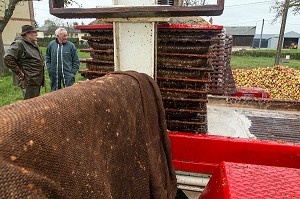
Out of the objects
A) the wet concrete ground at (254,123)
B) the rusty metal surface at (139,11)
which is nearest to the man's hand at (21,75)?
the rusty metal surface at (139,11)

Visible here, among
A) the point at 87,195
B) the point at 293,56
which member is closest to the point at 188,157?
the point at 87,195

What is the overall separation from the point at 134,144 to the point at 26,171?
0.82m

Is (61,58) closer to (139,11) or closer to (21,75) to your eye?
(21,75)

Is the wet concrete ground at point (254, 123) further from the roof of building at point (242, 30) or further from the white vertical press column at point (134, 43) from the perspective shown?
the roof of building at point (242, 30)

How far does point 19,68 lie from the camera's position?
4.91m

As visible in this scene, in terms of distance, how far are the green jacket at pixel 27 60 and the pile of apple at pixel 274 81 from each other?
8047mm

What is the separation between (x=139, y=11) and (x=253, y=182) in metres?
1.48

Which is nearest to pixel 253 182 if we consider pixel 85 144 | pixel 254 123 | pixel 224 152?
pixel 224 152

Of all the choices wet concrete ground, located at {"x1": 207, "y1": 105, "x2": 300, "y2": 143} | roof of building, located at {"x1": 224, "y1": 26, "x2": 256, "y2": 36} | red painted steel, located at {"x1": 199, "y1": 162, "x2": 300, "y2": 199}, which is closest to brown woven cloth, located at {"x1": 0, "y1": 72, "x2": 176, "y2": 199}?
red painted steel, located at {"x1": 199, "y1": 162, "x2": 300, "y2": 199}

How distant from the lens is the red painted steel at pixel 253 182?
133 cm

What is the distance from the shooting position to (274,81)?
11078mm

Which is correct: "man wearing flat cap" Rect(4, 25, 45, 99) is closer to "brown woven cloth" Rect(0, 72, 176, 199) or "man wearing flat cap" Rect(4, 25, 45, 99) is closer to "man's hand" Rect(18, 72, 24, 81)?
"man's hand" Rect(18, 72, 24, 81)

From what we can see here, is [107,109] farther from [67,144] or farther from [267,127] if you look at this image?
[267,127]

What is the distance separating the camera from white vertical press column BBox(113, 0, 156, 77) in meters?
2.27
